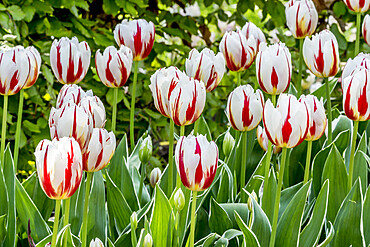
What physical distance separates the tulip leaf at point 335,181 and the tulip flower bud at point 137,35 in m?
0.50

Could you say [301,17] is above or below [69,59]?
above

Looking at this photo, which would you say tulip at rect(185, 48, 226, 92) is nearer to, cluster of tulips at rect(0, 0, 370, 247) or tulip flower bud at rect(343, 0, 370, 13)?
cluster of tulips at rect(0, 0, 370, 247)

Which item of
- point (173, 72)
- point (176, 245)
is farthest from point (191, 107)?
point (176, 245)

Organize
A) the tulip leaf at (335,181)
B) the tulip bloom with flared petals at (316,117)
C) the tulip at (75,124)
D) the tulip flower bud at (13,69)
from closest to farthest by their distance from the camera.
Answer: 1. the tulip at (75,124)
2. the tulip bloom with flared petals at (316,117)
3. the tulip flower bud at (13,69)
4. the tulip leaf at (335,181)

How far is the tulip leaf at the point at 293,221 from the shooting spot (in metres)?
1.08

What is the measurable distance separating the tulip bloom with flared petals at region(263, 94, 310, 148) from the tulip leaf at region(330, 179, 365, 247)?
25 centimetres

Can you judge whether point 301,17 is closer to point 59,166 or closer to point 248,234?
point 248,234

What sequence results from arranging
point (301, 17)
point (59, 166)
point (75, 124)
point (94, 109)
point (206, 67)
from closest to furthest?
1. point (59, 166)
2. point (75, 124)
3. point (94, 109)
4. point (206, 67)
5. point (301, 17)

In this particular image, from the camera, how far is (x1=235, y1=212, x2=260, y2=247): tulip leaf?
101cm

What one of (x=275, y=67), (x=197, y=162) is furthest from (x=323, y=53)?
(x=197, y=162)

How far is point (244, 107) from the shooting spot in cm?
117

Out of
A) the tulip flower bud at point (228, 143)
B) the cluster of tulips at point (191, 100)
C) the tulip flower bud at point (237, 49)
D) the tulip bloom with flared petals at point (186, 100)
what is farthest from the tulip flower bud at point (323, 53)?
the tulip bloom with flared petals at point (186, 100)

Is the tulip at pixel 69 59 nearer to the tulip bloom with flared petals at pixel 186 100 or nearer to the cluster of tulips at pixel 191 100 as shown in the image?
the cluster of tulips at pixel 191 100

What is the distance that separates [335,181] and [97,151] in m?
0.58
